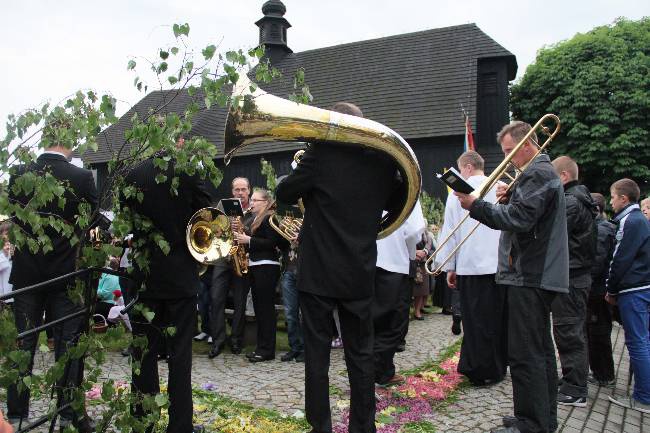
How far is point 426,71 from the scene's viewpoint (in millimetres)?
29078

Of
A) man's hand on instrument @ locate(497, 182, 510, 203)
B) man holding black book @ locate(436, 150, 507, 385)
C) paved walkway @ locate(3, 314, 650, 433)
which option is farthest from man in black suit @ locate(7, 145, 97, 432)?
man holding black book @ locate(436, 150, 507, 385)

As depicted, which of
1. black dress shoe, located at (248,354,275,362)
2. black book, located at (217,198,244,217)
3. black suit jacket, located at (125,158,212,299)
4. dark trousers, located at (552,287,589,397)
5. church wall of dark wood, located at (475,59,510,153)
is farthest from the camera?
church wall of dark wood, located at (475,59,510,153)

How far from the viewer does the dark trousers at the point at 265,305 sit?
6.76 meters

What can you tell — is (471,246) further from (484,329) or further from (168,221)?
(168,221)

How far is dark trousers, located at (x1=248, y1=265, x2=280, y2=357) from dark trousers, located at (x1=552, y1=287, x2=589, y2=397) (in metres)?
3.25

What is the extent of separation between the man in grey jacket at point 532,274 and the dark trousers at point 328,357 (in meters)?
1.06

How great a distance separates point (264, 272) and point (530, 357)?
375 centimetres

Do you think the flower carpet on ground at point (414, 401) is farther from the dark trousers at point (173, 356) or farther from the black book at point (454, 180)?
the black book at point (454, 180)

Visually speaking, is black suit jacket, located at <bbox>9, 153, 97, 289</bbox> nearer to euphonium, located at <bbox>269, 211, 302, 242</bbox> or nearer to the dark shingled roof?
euphonium, located at <bbox>269, 211, 302, 242</bbox>

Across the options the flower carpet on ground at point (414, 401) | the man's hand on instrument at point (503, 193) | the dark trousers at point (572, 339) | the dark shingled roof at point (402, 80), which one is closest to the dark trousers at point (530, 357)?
the flower carpet on ground at point (414, 401)

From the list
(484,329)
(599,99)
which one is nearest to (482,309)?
(484,329)

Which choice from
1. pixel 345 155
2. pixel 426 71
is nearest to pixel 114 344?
pixel 345 155

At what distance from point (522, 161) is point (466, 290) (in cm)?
169

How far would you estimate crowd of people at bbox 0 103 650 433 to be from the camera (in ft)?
11.6
